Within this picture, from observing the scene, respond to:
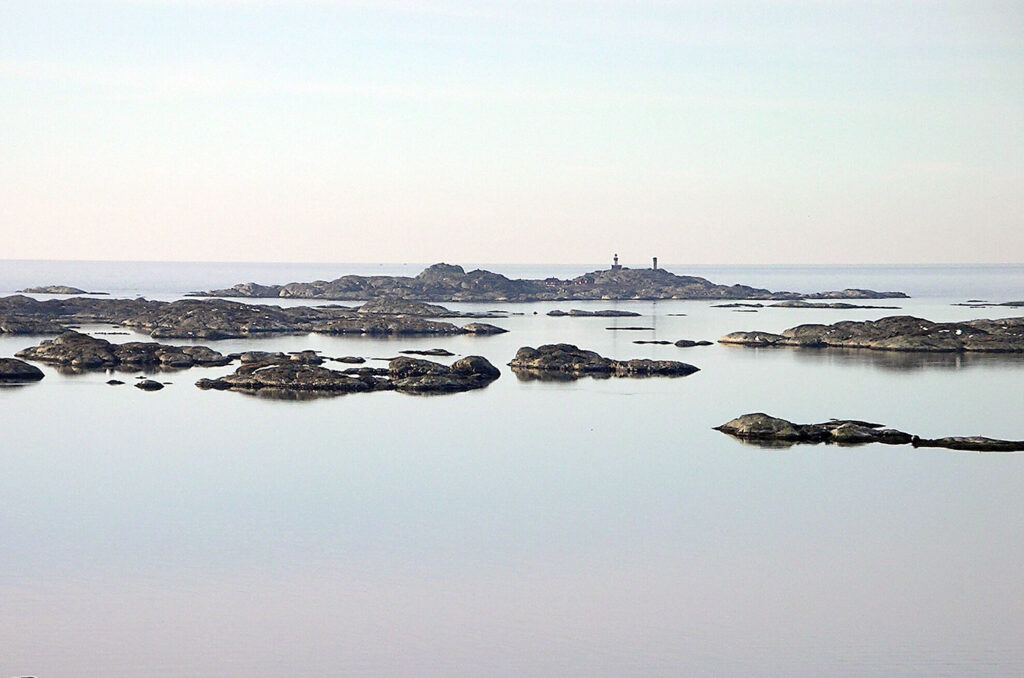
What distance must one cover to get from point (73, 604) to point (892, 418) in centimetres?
3004

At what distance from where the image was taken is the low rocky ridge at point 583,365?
58000 millimetres

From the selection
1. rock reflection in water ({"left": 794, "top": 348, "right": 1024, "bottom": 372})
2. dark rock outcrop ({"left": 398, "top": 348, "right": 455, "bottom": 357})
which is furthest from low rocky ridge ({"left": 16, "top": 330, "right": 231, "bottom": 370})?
rock reflection in water ({"left": 794, "top": 348, "right": 1024, "bottom": 372})

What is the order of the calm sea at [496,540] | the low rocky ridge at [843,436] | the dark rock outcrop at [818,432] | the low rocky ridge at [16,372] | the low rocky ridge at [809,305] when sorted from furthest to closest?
1. the low rocky ridge at [809,305]
2. the low rocky ridge at [16,372]
3. the dark rock outcrop at [818,432]
4. the low rocky ridge at [843,436]
5. the calm sea at [496,540]

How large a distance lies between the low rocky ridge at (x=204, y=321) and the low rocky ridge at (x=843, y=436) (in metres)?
44.3

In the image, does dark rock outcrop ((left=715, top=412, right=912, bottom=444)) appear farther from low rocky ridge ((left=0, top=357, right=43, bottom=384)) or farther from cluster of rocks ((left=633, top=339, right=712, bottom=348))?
cluster of rocks ((left=633, top=339, right=712, bottom=348))

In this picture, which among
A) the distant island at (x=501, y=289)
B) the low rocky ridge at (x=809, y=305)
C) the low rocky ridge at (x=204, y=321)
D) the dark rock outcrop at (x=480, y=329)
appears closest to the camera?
the low rocky ridge at (x=204, y=321)

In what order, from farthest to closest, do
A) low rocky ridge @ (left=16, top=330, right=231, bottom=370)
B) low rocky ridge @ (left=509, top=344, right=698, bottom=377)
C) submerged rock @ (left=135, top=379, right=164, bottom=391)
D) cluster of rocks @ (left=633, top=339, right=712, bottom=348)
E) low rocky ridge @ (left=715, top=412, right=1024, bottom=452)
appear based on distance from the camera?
1. cluster of rocks @ (left=633, top=339, right=712, bottom=348)
2. low rocky ridge @ (left=16, top=330, right=231, bottom=370)
3. low rocky ridge @ (left=509, top=344, right=698, bottom=377)
4. submerged rock @ (left=135, top=379, right=164, bottom=391)
5. low rocky ridge @ (left=715, top=412, right=1024, bottom=452)

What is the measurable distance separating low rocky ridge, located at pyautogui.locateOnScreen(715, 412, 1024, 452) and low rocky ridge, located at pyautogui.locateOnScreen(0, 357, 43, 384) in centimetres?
3009

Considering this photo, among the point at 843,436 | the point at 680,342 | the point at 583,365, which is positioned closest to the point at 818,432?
the point at 843,436

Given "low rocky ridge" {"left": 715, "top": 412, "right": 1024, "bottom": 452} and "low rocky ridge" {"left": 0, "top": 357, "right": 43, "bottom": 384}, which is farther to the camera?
"low rocky ridge" {"left": 0, "top": 357, "right": 43, "bottom": 384}

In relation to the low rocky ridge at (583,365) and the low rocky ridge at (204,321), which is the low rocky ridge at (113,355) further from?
the low rocky ridge at (204,321)

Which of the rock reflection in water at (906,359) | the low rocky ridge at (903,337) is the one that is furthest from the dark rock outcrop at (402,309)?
the rock reflection in water at (906,359)

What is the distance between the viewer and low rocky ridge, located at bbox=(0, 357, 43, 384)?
53.3 metres

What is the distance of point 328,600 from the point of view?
21.5 metres
